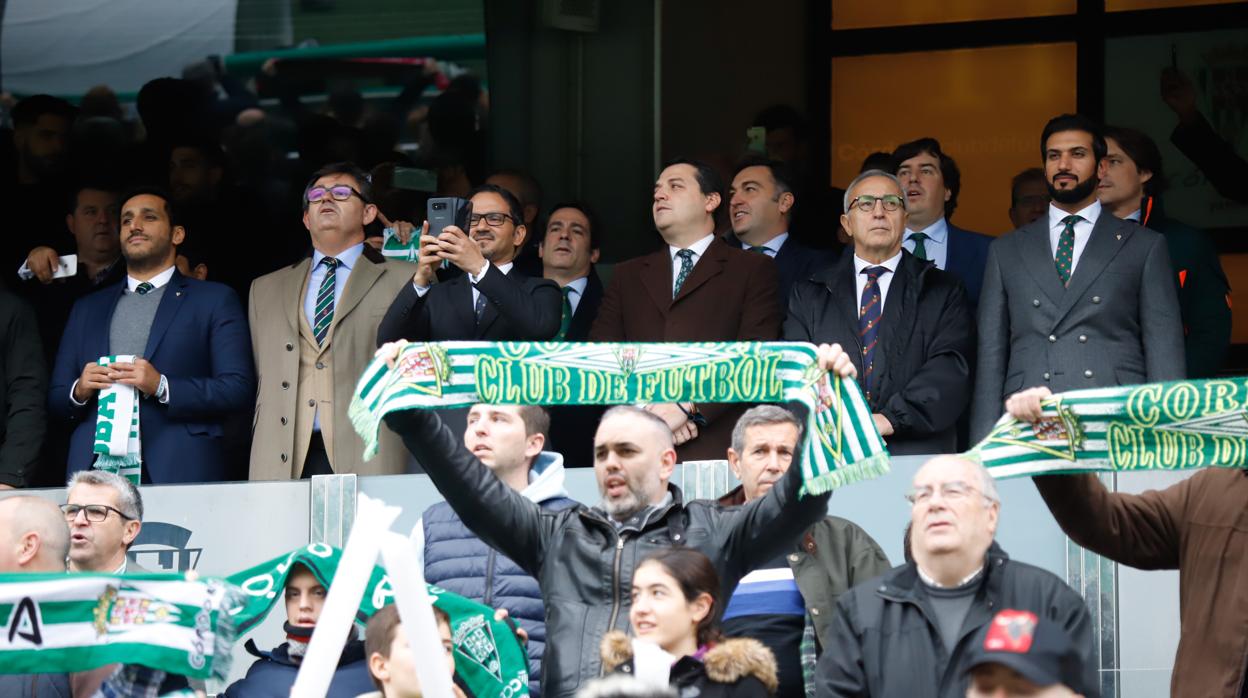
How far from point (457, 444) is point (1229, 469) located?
239 cm

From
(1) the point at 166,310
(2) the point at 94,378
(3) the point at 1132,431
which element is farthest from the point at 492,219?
(3) the point at 1132,431

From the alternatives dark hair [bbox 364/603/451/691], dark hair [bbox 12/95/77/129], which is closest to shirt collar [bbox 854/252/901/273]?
dark hair [bbox 364/603/451/691]

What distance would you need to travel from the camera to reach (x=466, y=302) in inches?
352

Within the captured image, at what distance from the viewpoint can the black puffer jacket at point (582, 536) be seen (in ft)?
21.4

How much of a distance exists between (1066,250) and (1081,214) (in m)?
0.17

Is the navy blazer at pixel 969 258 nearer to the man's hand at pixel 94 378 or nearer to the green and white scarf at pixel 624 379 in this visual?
the green and white scarf at pixel 624 379

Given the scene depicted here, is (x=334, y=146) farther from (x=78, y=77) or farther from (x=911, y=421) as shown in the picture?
(x=911, y=421)

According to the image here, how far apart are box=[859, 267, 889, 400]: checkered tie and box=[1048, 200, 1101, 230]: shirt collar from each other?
742mm

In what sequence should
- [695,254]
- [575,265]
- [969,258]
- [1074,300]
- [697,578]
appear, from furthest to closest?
[575,265]
[969,258]
[695,254]
[1074,300]
[697,578]

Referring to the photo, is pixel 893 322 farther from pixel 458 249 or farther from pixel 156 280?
pixel 156 280

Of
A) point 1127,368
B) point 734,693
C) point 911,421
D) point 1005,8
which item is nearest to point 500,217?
point 911,421

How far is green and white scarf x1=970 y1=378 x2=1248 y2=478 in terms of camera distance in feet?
20.9

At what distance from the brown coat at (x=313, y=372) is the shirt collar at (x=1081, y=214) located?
2778 millimetres

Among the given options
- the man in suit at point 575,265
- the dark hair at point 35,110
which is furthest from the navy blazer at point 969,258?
the dark hair at point 35,110
